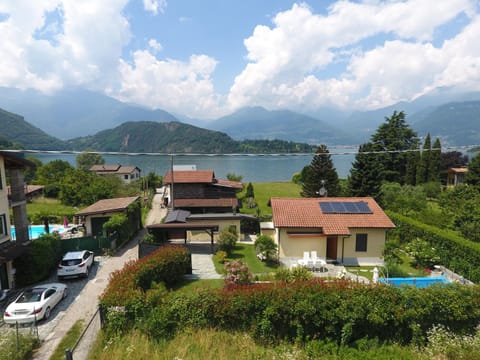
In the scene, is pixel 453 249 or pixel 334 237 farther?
pixel 334 237

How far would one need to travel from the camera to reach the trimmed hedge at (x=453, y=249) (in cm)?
1562

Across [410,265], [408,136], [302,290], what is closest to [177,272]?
[302,290]

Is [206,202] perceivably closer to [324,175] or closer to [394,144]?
[324,175]

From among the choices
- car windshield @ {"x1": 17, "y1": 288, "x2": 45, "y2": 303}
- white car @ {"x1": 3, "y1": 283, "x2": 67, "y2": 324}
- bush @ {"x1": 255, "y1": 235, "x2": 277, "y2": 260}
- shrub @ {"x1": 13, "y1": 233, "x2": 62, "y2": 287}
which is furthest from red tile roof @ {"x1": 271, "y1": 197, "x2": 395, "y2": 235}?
shrub @ {"x1": 13, "y1": 233, "x2": 62, "y2": 287}

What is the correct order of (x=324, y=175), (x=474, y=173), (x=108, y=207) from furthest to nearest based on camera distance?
1. (x=474, y=173)
2. (x=324, y=175)
3. (x=108, y=207)

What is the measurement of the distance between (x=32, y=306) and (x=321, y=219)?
16336 millimetres

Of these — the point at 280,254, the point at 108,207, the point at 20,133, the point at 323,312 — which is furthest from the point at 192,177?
the point at 20,133

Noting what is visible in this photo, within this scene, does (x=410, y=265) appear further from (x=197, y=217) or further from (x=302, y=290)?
(x=197, y=217)

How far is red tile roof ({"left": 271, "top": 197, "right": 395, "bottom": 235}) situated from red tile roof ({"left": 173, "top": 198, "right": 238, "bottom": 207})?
9616 millimetres

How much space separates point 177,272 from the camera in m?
14.8

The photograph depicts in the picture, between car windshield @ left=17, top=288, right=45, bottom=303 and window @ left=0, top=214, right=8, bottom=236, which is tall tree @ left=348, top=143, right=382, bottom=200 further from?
window @ left=0, top=214, right=8, bottom=236

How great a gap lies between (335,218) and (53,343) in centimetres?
1662

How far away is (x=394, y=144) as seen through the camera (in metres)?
52.8

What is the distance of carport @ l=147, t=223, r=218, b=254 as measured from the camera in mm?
19781
